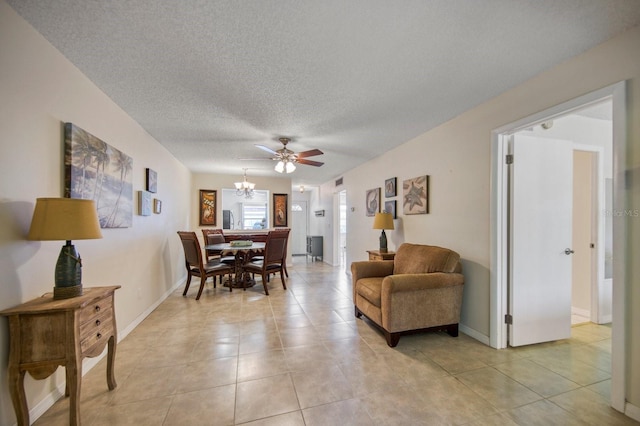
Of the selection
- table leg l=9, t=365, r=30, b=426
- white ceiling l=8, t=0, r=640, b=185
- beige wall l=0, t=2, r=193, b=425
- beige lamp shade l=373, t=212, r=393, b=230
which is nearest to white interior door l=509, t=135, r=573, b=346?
white ceiling l=8, t=0, r=640, b=185

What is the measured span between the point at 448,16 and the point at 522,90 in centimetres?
128

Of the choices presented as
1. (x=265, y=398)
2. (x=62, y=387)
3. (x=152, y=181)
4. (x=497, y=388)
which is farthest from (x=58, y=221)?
(x=497, y=388)

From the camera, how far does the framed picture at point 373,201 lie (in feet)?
15.1

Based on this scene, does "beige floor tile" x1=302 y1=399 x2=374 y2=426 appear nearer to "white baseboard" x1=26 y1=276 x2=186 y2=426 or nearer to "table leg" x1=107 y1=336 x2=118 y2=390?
"table leg" x1=107 y1=336 x2=118 y2=390

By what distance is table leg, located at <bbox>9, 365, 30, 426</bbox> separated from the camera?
135 cm

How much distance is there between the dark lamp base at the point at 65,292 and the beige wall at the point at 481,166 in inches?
129

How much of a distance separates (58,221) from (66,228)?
54mm

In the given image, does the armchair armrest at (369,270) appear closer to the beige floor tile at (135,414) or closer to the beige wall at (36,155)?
the beige floor tile at (135,414)

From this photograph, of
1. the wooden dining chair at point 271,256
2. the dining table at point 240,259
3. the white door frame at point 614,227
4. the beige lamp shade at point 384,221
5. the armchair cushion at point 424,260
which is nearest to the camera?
the white door frame at point 614,227

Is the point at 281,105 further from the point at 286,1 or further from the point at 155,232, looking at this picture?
the point at 155,232

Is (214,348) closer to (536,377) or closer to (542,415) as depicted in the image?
(542,415)

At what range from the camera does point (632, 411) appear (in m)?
1.59

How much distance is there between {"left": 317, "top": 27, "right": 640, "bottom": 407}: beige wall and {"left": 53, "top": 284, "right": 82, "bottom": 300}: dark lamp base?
3287 millimetres

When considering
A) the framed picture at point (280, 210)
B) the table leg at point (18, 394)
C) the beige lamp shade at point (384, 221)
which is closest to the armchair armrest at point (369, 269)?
the beige lamp shade at point (384, 221)
